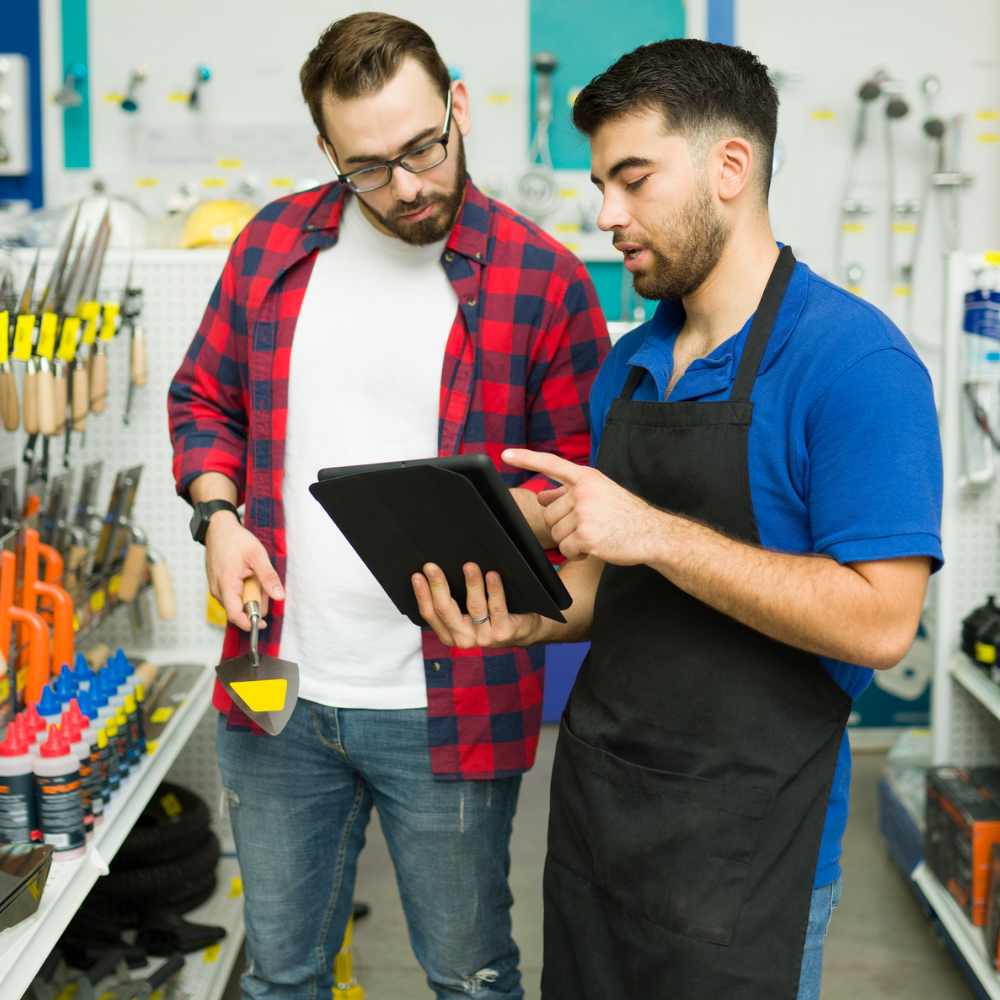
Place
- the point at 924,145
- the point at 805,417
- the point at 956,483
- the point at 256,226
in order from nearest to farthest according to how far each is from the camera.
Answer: the point at 805,417
the point at 256,226
the point at 956,483
the point at 924,145

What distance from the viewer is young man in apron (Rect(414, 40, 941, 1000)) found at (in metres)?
1.05

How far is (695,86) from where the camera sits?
48.1 inches

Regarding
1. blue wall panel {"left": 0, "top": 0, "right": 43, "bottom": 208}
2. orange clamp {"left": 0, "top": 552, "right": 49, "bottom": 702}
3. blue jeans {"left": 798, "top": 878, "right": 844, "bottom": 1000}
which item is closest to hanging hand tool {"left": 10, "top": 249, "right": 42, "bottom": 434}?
orange clamp {"left": 0, "top": 552, "right": 49, "bottom": 702}

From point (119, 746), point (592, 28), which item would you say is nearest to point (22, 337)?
point (119, 746)

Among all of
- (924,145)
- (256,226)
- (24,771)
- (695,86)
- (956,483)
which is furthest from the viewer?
(924,145)

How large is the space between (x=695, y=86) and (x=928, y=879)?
221cm

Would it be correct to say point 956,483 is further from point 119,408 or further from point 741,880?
point 119,408

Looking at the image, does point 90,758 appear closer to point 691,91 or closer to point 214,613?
point 214,613

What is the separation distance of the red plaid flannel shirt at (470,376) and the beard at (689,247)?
Answer: 1.19 feet

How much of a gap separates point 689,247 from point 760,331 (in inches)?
5.7

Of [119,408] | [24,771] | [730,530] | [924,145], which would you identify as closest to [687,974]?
[730,530]

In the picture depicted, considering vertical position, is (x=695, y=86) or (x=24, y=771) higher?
(x=695, y=86)

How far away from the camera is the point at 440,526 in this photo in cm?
118

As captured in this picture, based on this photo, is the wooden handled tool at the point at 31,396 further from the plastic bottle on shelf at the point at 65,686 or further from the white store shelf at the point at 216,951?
the white store shelf at the point at 216,951
